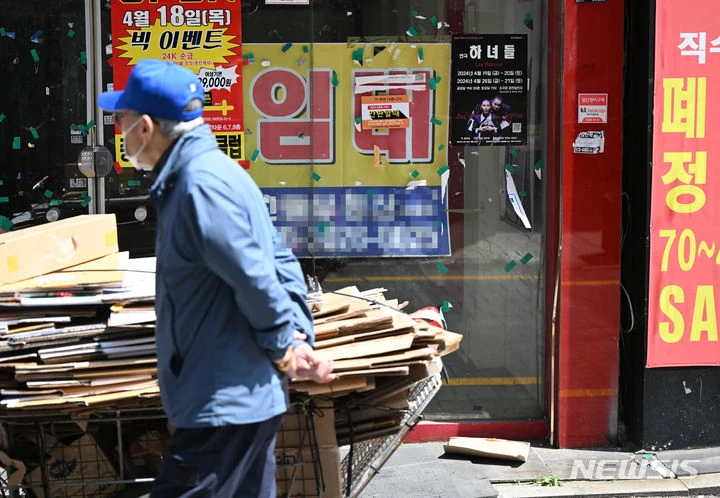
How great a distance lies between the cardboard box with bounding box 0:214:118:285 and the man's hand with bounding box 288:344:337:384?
1409mm

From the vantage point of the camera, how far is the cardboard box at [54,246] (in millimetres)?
4066

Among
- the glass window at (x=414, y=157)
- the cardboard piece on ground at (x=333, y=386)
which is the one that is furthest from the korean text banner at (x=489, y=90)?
the cardboard piece on ground at (x=333, y=386)

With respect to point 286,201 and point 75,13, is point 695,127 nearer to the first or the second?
point 286,201

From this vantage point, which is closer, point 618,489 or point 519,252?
point 618,489

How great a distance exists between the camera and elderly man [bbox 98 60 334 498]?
3.09 m

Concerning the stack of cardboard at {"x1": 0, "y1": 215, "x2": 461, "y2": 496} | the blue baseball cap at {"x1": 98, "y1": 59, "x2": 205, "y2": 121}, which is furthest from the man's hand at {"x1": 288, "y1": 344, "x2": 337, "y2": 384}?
the blue baseball cap at {"x1": 98, "y1": 59, "x2": 205, "y2": 121}

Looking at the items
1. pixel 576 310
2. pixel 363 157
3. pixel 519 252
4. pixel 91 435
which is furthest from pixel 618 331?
pixel 91 435

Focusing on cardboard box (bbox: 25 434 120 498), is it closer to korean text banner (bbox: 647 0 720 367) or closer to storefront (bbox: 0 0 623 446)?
storefront (bbox: 0 0 623 446)

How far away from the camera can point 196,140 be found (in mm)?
3244

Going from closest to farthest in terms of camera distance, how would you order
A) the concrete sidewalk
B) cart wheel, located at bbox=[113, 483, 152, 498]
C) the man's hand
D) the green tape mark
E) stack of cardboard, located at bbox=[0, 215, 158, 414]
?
the man's hand, stack of cardboard, located at bbox=[0, 215, 158, 414], cart wheel, located at bbox=[113, 483, 152, 498], the concrete sidewalk, the green tape mark

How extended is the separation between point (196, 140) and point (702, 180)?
3865 millimetres

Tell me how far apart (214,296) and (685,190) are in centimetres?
384

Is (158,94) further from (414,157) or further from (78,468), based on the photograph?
(414,157)

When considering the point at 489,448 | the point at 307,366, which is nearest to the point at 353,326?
the point at 307,366
